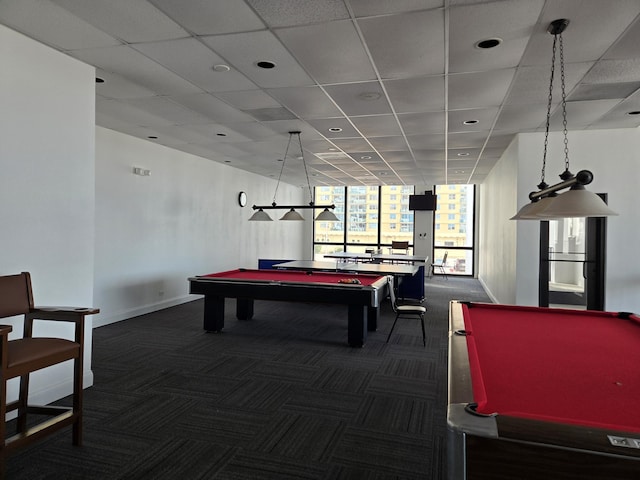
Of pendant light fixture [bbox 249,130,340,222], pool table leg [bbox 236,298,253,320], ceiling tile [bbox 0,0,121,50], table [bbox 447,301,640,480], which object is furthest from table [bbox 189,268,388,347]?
ceiling tile [bbox 0,0,121,50]

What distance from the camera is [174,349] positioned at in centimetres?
452

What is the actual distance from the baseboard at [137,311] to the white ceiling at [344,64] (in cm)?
260

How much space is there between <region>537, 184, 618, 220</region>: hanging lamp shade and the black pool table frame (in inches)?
96.2

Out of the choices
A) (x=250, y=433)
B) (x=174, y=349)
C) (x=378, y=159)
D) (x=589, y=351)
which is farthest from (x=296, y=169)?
(x=589, y=351)

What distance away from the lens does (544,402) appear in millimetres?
1423

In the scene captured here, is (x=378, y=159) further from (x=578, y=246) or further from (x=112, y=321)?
(x=112, y=321)

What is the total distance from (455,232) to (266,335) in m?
8.75

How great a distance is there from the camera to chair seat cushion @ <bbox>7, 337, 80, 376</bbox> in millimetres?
2146

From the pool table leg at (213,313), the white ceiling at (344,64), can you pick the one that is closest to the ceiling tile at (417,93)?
the white ceiling at (344,64)

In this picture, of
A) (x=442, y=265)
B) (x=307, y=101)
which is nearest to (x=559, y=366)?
(x=307, y=101)

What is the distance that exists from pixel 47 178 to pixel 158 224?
3.44 meters

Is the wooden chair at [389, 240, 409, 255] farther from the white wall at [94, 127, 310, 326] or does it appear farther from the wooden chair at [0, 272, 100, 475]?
the wooden chair at [0, 272, 100, 475]

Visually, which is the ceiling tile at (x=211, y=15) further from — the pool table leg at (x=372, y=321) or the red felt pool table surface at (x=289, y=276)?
the pool table leg at (x=372, y=321)

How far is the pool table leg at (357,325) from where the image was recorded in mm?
4688
